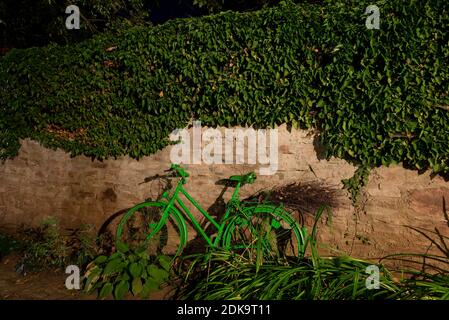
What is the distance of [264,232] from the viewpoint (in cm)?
314

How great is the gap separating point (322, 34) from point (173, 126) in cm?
203

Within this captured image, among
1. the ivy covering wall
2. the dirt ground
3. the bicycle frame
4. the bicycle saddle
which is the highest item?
the ivy covering wall

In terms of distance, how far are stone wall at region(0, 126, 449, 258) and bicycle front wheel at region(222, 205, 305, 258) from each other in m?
0.33

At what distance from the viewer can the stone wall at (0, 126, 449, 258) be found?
304cm

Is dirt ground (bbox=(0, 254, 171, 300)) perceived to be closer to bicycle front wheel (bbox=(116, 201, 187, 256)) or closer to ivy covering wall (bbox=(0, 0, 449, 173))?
bicycle front wheel (bbox=(116, 201, 187, 256))

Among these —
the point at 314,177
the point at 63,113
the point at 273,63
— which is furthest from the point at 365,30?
the point at 63,113

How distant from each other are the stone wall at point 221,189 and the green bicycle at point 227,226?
0.87 ft

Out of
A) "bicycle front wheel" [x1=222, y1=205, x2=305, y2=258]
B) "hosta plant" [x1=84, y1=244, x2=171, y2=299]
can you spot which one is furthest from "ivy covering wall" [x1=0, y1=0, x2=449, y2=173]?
"hosta plant" [x1=84, y1=244, x2=171, y2=299]

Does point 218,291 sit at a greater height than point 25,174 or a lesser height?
lesser

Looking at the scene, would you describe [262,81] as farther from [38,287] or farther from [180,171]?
[38,287]

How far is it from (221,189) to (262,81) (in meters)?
1.39

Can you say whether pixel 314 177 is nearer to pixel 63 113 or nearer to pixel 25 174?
pixel 63 113

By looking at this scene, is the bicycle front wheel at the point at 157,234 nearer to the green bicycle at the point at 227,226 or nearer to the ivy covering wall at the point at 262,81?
the green bicycle at the point at 227,226

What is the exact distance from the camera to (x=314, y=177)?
3.36 m
